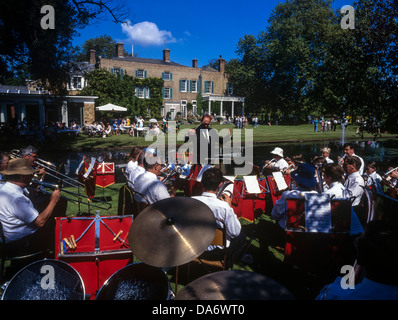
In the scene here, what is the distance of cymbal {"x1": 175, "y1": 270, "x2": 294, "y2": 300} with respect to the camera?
1884 mm

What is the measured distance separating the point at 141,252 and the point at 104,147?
59.6 feet

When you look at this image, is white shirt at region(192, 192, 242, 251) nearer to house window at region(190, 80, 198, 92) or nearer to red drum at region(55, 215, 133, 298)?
red drum at region(55, 215, 133, 298)

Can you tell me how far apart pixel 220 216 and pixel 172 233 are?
43.3 inches

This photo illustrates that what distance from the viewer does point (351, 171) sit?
5.40m

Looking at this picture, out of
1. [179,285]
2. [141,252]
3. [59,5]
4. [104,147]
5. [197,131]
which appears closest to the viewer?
[141,252]

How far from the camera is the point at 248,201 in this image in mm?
6438

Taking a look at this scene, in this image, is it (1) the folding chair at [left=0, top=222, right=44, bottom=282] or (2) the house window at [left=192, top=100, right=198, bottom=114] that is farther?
(2) the house window at [left=192, top=100, right=198, bottom=114]

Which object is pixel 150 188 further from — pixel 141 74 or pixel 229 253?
pixel 141 74

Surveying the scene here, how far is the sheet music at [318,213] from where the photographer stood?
3791mm

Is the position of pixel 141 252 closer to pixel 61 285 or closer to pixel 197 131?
pixel 61 285

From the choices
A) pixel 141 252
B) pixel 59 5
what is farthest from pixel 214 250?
pixel 59 5

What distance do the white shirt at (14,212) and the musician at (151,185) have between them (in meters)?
1.54

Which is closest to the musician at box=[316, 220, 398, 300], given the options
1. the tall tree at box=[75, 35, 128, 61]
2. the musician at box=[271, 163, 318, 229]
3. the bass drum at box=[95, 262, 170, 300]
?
the bass drum at box=[95, 262, 170, 300]

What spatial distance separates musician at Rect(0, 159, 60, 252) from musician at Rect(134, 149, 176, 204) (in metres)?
1.27
